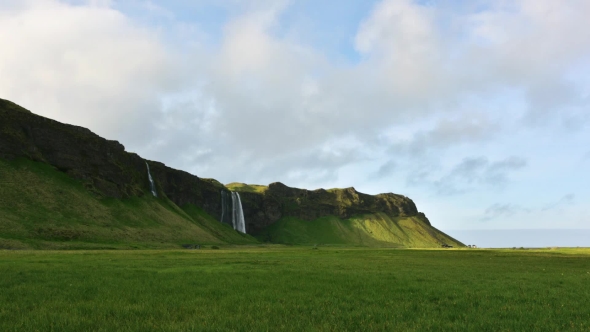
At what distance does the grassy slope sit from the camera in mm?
87938

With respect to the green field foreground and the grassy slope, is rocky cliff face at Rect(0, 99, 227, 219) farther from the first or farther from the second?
the green field foreground

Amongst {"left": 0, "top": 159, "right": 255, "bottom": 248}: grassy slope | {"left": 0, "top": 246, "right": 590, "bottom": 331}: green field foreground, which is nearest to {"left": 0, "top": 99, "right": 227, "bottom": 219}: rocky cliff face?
{"left": 0, "top": 159, "right": 255, "bottom": 248}: grassy slope

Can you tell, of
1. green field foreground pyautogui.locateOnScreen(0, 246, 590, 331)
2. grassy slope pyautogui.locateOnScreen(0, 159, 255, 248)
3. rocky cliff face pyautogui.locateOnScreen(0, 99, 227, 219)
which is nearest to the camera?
green field foreground pyautogui.locateOnScreen(0, 246, 590, 331)

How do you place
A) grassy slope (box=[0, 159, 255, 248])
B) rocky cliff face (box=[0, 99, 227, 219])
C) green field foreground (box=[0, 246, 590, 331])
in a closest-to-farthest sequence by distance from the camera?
green field foreground (box=[0, 246, 590, 331]) → grassy slope (box=[0, 159, 255, 248]) → rocky cliff face (box=[0, 99, 227, 219])

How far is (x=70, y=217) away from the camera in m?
105

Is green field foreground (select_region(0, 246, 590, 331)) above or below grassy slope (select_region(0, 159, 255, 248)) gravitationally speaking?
below

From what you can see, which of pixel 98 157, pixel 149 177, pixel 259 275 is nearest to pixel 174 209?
pixel 149 177

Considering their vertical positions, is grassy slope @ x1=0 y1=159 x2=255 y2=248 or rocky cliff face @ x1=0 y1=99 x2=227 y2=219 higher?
rocky cliff face @ x1=0 y1=99 x2=227 y2=219

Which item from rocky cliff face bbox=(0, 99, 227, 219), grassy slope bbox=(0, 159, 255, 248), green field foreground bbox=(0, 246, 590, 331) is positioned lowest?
green field foreground bbox=(0, 246, 590, 331)

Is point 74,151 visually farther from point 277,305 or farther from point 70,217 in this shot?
point 277,305

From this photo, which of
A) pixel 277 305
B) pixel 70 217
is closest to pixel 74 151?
pixel 70 217

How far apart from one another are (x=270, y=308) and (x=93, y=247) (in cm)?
8447

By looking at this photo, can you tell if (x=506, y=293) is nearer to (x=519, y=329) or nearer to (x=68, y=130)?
(x=519, y=329)

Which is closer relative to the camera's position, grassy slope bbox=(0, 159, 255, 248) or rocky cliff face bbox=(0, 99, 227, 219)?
grassy slope bbox=(0, 159, 255, 248)
